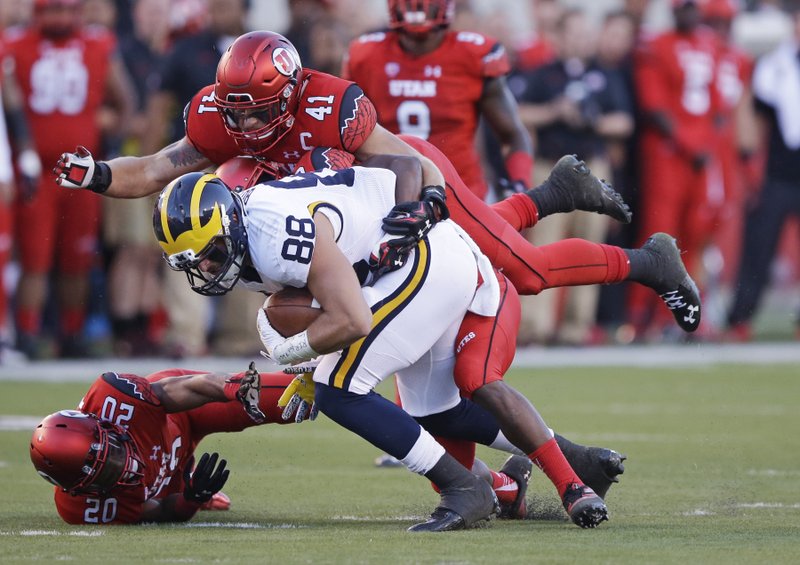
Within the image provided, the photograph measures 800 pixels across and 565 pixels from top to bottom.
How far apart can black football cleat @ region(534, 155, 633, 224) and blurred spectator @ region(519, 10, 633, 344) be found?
17.7 ft

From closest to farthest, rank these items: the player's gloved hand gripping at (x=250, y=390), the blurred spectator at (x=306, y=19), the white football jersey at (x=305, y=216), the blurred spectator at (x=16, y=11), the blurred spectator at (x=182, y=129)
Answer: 1. the white football jersey at (x=305, y=216)
2. the player's gloved hand gripping at (x=250, y=390)
3. the blurred spectator at (x=182, y=129)
4. the blurred spectator at (x=306, y=19)
5. the blurred spectator at (x=16, y=11)

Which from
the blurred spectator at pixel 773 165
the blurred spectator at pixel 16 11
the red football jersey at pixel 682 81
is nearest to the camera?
the blurred spectator at pixel 16 11

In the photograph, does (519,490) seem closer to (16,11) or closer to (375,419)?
(375,419)

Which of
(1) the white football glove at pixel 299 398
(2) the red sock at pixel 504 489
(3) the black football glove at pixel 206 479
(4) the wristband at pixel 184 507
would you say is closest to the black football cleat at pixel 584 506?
(2) the red sock at pixel 504 489

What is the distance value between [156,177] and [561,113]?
242 inches

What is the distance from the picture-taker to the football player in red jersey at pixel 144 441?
536 centimetres

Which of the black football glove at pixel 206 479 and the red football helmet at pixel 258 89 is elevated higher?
the red football helmet at pixel 258 89

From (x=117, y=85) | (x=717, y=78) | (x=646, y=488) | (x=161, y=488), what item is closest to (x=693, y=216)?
(x=717, y=78)

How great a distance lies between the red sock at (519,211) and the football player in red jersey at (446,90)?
1.30 metres

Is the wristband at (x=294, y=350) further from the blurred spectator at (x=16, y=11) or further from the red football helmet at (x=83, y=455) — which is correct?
the blurred spectator at (x=16, y=11)

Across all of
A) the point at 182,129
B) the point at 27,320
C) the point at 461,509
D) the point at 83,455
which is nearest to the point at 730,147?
the point at 182,129

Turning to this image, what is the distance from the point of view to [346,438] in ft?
27.2

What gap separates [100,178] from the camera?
6.04 m

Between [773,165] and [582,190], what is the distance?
7.59 metres
